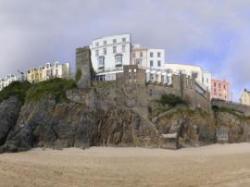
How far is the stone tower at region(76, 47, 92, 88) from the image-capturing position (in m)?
49.7

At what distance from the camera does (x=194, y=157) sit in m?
41.3

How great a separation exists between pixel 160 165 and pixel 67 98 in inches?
491

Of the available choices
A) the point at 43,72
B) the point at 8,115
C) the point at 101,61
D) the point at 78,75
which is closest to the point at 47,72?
the point at 43,72

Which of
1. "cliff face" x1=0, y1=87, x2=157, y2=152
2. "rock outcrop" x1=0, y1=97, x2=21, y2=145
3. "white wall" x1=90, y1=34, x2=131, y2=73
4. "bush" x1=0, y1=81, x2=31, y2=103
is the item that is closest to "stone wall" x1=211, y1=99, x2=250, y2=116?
"white wall" x1=90, y1=34, x2=131, y2=73

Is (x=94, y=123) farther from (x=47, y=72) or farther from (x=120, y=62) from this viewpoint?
(x=47, y=72)

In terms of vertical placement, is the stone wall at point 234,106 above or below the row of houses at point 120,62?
below

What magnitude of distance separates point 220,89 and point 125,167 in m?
43.6

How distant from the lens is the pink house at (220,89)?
75875mm

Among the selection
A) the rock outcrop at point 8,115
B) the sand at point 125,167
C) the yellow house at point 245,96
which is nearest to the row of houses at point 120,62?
the rock outcrop at point 8,115

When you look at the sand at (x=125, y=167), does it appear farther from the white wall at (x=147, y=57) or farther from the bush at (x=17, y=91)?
the white wall at (x=147, y=57)

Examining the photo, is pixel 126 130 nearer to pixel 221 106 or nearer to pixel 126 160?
pixel 126 160

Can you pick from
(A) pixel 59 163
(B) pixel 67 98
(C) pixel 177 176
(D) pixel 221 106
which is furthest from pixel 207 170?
(D) pixel 221 106

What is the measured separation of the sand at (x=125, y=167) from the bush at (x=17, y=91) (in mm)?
7130

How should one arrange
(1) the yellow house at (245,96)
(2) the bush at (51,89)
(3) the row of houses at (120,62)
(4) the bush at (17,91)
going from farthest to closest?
(1) the yellow house at (245,96) → (3) the row of houses at (120,62) → (4) the bush at (17,91) → (2) the bush at (51,89)
